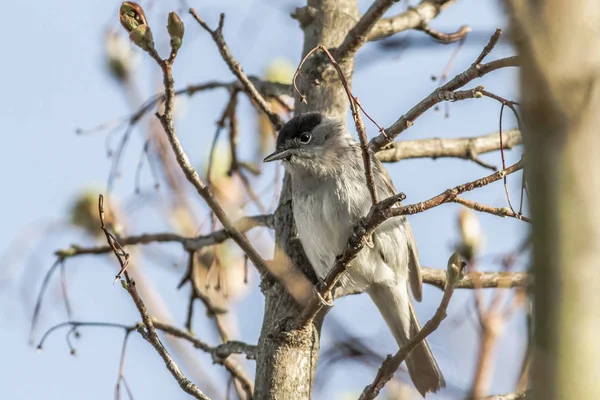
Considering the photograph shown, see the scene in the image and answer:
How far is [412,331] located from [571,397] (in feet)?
13.5

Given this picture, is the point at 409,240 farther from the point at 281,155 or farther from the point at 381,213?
the point at 381,213

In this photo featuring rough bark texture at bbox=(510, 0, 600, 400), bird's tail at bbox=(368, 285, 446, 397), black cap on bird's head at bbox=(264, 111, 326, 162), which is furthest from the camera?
bird's tail at bbox=(368, 285, 446, 397)

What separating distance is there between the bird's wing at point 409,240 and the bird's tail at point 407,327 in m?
0.16

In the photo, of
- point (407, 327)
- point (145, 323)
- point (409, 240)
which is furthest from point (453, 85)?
point (407, 327)

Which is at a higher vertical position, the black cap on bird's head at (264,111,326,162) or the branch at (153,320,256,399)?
the black cap on bird's head at (264,111,326,162)

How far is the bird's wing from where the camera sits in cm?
486

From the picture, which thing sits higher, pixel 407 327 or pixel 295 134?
pixel 295 134

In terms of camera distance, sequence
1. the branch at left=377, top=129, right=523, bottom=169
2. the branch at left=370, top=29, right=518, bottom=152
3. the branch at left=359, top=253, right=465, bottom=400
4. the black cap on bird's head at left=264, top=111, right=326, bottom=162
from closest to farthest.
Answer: the branch at left=359, top=253, right=465, bottom=400
the branch at left=370, top=29, right=518, bottom=152
the black cap on bird's head at left=264, top=111, right=326, bottom=162
the branch at left=377, top=129, right=523, bottom=169

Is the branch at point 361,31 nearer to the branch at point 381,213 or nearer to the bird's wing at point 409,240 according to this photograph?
the bird's wing at point 409,240

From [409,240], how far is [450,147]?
0.72 meters

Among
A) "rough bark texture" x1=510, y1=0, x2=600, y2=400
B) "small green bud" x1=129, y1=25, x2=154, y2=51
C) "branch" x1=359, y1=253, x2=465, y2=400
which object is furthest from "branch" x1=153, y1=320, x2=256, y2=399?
"rough bark texture" x1=510, y1=0, x2=600, y2=400

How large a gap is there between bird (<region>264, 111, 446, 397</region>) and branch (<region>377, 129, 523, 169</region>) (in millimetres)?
149

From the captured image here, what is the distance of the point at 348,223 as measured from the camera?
177 inches

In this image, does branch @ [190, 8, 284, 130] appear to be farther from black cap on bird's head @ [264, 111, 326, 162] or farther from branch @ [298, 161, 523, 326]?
branch @ [298, 161, 523, 326]
